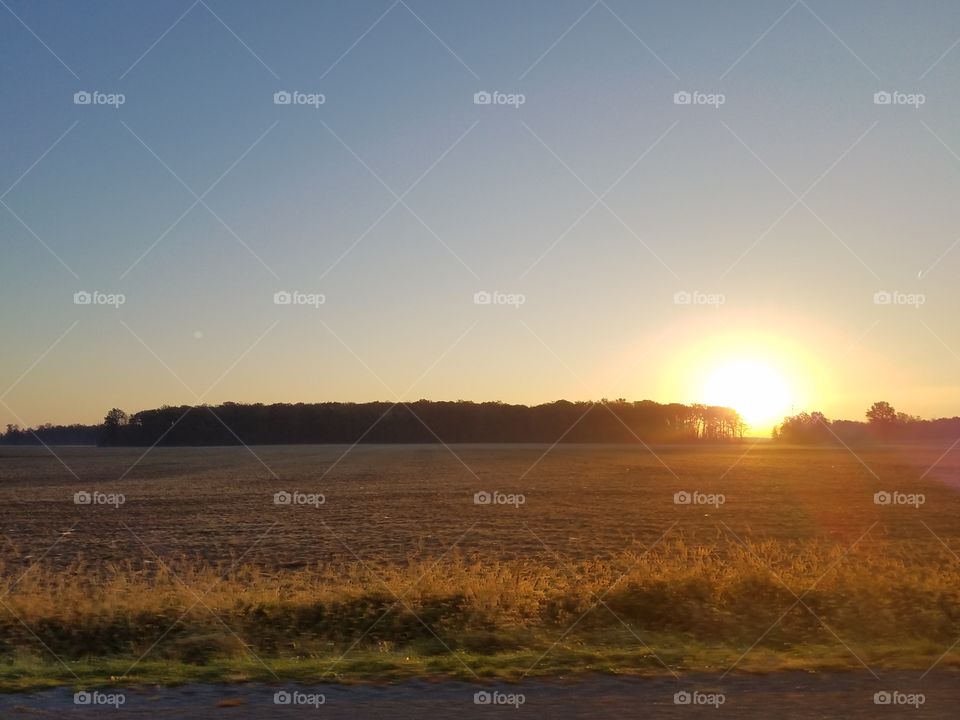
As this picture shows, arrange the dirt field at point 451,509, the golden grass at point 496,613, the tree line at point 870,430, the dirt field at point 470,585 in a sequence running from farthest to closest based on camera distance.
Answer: the tree line at point 870,430 → the dirt field at point 451,509 → the golden grass at point 496,613 → the dirt field at point 470,585

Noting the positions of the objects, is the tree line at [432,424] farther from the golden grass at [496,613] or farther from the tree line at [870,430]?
the golden grass at [496,613]

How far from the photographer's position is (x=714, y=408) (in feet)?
391

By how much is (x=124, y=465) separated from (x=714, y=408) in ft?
245

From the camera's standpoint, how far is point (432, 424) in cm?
11800

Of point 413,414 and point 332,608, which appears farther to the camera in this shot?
point 413,414

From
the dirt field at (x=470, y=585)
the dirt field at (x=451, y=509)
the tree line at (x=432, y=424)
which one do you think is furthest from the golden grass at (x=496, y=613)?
the tree line at (x=432, y=424)

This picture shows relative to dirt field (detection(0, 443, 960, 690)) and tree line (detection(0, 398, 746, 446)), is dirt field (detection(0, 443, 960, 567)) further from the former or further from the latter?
tree line (detection(0, 398, 746, 446))

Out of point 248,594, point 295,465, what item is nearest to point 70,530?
point 248,594

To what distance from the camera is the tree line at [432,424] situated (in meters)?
113

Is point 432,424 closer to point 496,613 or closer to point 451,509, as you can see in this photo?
point 451,509

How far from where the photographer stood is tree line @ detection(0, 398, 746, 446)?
113 metres

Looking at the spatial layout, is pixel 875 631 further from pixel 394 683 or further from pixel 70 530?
pixel 70 530

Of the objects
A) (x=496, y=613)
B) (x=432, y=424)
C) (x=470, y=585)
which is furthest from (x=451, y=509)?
(x=432, y=424)

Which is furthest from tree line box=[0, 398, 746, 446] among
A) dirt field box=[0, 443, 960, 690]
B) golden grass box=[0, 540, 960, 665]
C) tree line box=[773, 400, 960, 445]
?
golden grass box=[0, 540, 960, 665]
